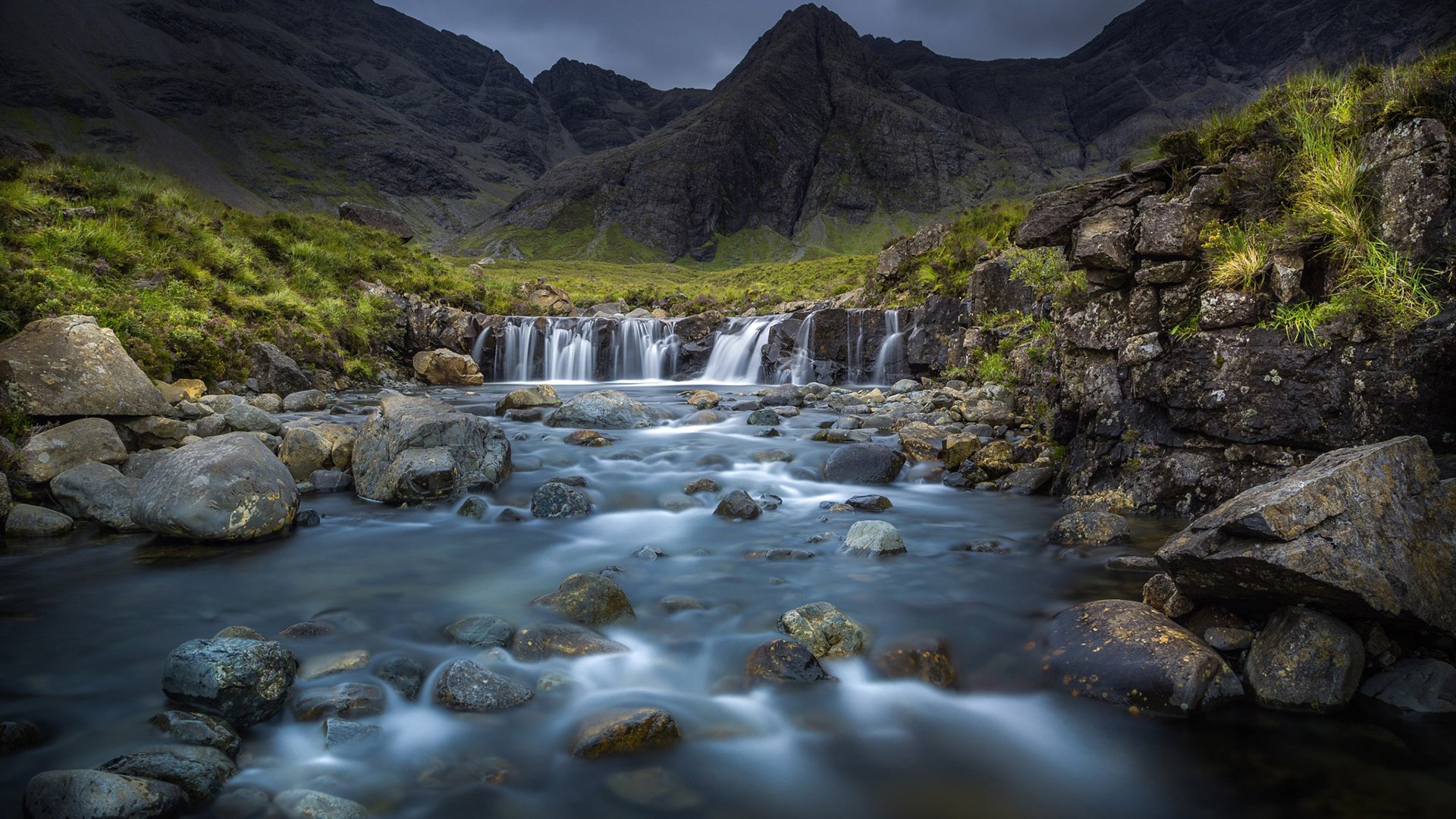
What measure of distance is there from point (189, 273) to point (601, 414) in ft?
35.9

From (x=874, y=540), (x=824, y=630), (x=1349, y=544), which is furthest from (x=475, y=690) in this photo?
(x=1349, y=544)

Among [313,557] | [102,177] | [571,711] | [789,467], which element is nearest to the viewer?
[571,711]

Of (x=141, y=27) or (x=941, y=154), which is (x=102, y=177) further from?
(x=141, y=27)

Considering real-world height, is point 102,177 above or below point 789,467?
above

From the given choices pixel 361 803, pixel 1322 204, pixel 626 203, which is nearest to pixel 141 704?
pixel 361 803

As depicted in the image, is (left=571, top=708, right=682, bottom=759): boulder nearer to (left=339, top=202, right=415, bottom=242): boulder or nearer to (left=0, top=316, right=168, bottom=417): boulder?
(left=0, top=316, right=168, bottom=417): boulder

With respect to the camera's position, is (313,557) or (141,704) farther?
(313,557)

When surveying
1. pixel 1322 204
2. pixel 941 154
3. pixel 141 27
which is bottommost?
pixel 1322 204

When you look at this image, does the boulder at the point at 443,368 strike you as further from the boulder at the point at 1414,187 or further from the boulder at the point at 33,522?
the boulder at the point at 1414,187

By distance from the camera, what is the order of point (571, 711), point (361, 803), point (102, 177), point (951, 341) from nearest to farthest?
1. point (361, 803)
2. point (571, 711)
3. point (102, 177)
4. point (951, 341)

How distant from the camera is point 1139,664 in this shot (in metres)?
4.04

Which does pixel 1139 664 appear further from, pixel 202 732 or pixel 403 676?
pixel 202 732

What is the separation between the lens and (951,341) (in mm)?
18203

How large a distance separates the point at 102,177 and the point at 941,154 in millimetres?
204250
